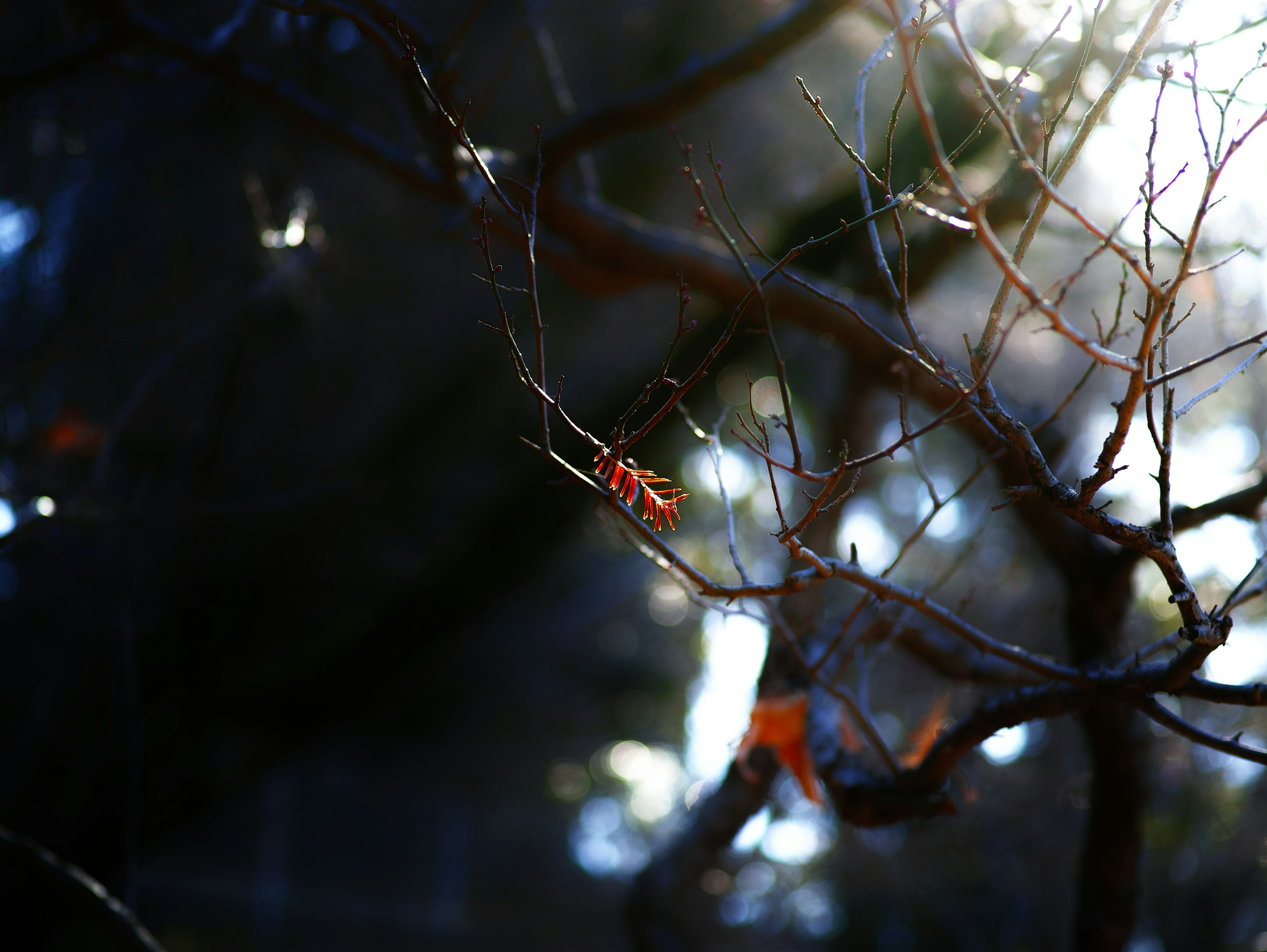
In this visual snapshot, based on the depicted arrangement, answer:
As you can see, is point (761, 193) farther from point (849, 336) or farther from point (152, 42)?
point (152, 42)

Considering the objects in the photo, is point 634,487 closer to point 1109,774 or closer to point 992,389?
point 992,389

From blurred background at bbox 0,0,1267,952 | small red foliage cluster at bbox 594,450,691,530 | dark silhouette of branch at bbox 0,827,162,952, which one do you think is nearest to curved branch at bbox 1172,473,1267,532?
blurred background at bbox 0,0,1267,952

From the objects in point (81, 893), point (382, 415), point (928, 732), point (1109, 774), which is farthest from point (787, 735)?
point (382, 415)

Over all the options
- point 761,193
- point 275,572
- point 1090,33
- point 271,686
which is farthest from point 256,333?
point 1090,33

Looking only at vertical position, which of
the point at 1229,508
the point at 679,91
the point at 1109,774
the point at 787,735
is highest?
the point at 679,91

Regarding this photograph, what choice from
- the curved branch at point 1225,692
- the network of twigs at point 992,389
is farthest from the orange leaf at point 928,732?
the curved branch at point 1225,692

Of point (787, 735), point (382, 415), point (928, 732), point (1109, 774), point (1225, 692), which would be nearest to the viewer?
point (1225, 692)

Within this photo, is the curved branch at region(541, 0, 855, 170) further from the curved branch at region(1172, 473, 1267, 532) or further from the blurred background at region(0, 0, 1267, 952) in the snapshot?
the curved branch at region(1172, 473, 1267, 532)
